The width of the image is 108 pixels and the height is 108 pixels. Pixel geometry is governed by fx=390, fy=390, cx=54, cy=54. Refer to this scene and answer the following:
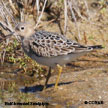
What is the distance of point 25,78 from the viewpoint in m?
8.84

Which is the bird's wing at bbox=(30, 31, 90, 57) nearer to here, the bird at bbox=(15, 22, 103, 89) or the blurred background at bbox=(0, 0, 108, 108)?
the bird at bbox=(15, 22, 103, 89)

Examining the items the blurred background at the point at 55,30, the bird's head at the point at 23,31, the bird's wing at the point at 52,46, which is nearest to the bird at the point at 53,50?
the bird's wing at the point at 52,46

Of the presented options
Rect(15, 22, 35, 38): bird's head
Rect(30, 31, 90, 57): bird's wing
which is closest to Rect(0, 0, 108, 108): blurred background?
Rect(15, 22, 35, 38): bird's head

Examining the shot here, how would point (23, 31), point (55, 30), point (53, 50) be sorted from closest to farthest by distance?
1. point (53, 50)
2. point (23, 31)
3. point (55, 30)

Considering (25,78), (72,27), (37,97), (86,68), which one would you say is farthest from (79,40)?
(37,97)

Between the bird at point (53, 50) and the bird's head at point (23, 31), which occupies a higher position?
the bird's head at point (23, 31)

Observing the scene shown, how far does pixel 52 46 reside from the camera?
7.79 metres

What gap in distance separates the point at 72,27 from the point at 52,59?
3.38 metres

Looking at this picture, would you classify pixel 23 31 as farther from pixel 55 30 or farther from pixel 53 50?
pixel 55 30

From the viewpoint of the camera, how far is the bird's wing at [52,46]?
7.73 metres

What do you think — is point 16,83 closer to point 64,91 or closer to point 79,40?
point 64,91

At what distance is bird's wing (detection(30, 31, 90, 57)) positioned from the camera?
7734mm

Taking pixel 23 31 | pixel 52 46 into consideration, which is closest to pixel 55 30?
pixel 23 31

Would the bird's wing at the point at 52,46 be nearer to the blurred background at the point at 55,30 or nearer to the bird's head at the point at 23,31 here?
the bird's head at the point at 23,31
